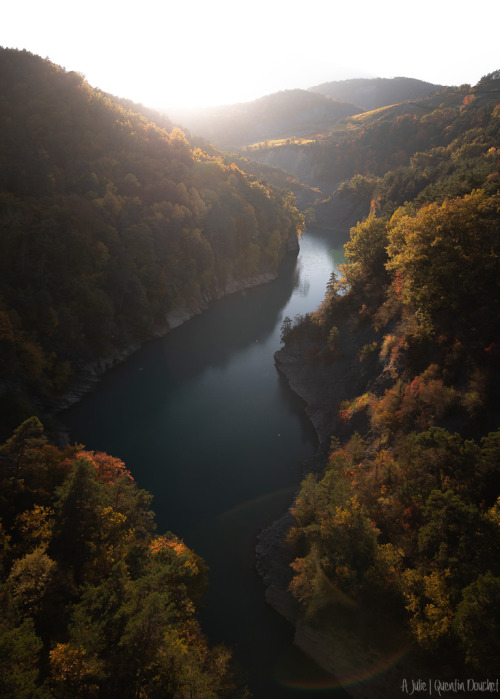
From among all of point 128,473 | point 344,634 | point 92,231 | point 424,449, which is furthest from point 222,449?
point 92,231

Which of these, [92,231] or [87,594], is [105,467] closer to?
[87,594]

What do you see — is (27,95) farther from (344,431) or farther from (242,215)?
(344,431)

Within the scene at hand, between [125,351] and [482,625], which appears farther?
[125,351]

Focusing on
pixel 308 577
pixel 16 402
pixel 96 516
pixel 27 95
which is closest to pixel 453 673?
pixel 308 577

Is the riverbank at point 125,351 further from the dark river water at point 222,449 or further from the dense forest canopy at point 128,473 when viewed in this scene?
the dark river water at point 222,449

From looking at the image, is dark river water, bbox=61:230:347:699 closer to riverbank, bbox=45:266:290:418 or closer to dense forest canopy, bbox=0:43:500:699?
riverbank, bbox=45:266:290:418

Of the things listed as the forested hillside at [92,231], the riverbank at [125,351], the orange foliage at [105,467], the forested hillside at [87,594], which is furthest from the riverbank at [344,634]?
the riverbank at [125,351]
